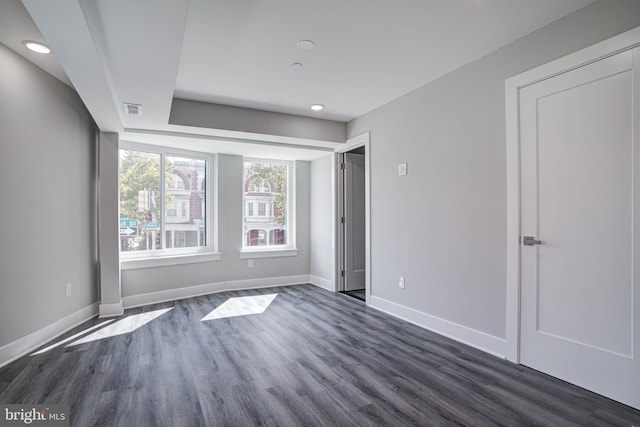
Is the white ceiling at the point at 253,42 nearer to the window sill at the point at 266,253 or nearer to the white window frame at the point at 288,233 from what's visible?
the white window frame at the point at 288,233

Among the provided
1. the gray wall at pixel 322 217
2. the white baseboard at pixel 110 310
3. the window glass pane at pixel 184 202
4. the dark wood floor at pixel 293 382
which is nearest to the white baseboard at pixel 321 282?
the gray wall at pixel 322 217

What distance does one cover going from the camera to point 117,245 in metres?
3.79

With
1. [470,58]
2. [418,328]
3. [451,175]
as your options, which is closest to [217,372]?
[418,328]

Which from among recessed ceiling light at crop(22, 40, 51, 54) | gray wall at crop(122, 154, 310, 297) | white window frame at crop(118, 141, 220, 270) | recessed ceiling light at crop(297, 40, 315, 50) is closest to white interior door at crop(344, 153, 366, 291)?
gray wall at crop(122, 154, 310, 297)

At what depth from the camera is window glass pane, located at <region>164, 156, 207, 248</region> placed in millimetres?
4695

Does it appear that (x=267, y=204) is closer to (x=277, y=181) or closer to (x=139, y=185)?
(x=277, y=181)

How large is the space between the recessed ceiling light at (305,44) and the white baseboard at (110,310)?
3.38m

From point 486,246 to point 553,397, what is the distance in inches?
43.8

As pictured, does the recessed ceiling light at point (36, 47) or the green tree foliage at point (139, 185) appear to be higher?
the recessed ceiling light at point (36, 47)

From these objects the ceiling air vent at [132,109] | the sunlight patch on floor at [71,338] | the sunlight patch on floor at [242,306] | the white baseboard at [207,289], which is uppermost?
the ceiling air vent at [132,109]

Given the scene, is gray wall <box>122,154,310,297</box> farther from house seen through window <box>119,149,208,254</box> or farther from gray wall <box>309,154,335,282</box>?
house seen through window <box>119,149,208,254</box>

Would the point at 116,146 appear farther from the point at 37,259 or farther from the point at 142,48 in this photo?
the point at 142,48

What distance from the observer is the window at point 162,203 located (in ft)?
14.2

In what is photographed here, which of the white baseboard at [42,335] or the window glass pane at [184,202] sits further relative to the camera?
the window glass pane at [184,202]
